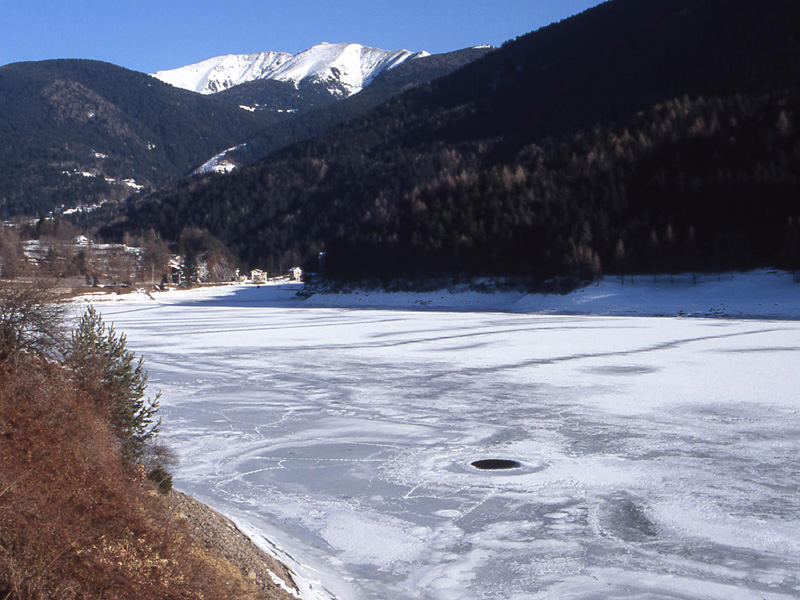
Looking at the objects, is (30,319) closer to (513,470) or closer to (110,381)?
(110,381)

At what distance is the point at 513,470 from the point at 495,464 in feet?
1.55

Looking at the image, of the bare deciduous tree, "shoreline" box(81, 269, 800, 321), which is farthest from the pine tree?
"shoreline" box(81, 269, 800, 321)

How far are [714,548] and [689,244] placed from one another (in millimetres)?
58212

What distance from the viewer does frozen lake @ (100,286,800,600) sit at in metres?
8.27

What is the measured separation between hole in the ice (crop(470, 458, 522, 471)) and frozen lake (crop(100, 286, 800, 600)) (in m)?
0.22

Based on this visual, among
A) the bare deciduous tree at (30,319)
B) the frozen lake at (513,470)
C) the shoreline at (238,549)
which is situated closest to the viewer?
the shoreline at (238,549)

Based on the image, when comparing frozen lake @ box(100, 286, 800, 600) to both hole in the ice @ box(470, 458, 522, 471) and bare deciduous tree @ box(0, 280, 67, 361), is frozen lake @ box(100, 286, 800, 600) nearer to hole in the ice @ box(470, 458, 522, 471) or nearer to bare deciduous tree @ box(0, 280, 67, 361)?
hole in the ice @ box(470, 458, 522, 471)

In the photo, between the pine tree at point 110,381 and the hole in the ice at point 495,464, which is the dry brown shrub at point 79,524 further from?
the hole in the ice at point 495,464

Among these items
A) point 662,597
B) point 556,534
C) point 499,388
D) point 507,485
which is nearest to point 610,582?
point 662,597

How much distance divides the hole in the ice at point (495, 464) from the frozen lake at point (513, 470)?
222 millimetres

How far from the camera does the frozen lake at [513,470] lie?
326 inches

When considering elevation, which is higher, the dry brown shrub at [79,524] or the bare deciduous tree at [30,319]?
the bare deciduous tree at [30,319]

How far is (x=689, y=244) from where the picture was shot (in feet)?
203

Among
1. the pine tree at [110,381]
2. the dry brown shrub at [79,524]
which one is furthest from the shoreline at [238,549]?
the pine tree at [110,381]
